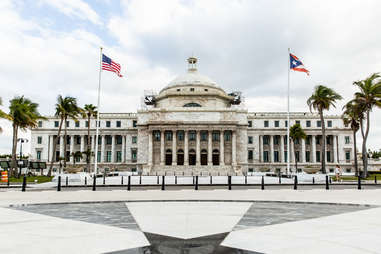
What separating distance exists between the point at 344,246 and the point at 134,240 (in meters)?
4.42

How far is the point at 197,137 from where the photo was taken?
73.8 meters

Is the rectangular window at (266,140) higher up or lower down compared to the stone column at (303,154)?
higher up

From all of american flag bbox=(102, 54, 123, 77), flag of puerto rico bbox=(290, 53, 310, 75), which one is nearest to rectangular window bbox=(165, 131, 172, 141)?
american flag bbox=(102, 54, 123, 77)

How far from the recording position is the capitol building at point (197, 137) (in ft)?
242

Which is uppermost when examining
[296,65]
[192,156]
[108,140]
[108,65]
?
[296,65]

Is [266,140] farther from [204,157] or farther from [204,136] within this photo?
[204,157]

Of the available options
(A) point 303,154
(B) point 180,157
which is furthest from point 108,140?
(A) point 303,154

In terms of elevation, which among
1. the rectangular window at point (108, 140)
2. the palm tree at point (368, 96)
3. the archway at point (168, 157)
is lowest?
the archway at point (168, 157)

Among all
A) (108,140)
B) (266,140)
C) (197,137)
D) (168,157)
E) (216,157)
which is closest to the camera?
(197,137)

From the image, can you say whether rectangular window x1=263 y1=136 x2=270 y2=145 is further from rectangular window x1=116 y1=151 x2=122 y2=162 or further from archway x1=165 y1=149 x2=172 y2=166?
rectangular window x1=116 y1=151 x2=122 y2=162

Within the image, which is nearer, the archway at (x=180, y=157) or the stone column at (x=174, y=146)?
the stone column at (x=174, y=146)

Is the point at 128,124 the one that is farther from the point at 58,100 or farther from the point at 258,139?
the point at 258,139

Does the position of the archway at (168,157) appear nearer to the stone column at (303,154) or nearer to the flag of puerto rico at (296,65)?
the stone column at (303,154)

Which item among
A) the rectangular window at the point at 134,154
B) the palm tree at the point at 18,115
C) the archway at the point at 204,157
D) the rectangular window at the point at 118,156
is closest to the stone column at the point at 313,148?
the archway at the point at 204,157
